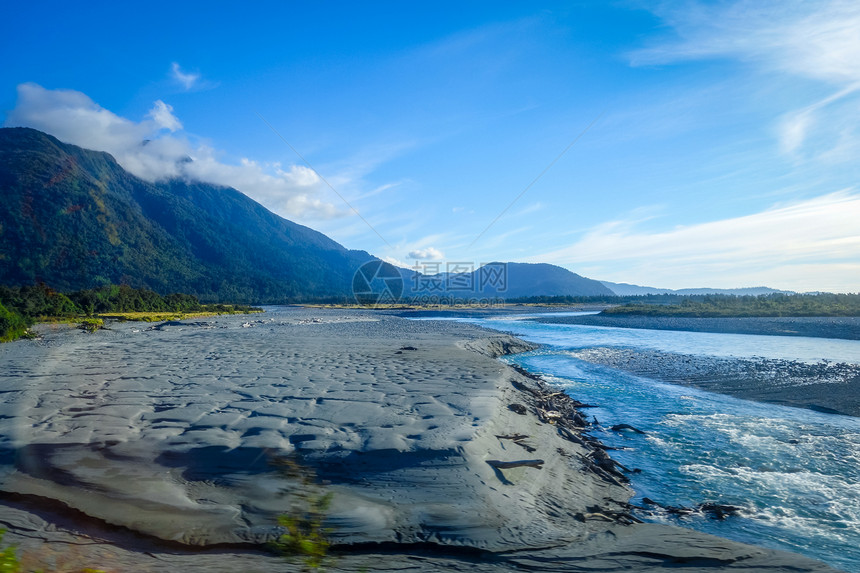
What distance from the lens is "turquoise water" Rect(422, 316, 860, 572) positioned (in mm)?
5266

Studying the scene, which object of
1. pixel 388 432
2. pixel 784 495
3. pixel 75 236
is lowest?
pixel 784 495

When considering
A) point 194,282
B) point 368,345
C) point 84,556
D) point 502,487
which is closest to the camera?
point 84,556

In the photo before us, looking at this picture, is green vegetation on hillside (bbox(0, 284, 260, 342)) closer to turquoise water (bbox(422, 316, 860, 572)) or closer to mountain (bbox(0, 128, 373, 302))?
mountain (bbox(0, 128, 373, 302))

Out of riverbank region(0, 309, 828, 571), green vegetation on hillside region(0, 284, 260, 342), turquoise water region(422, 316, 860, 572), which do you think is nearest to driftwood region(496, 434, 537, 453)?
riverbank region(0, 309, 828, 571)

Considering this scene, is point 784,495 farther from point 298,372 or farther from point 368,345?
point 368,345

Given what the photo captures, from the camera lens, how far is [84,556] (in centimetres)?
376

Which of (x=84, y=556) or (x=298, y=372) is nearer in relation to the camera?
(x=84, y=556)

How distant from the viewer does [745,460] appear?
7391 mm

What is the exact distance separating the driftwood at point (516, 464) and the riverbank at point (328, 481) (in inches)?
1.1

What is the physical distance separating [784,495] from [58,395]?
12102 mm

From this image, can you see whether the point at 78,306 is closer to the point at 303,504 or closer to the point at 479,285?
the point at 303,504

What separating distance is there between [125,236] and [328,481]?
9830cm

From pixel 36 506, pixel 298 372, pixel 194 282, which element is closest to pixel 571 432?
pixel 298 372

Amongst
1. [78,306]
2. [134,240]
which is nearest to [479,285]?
[134,240]
